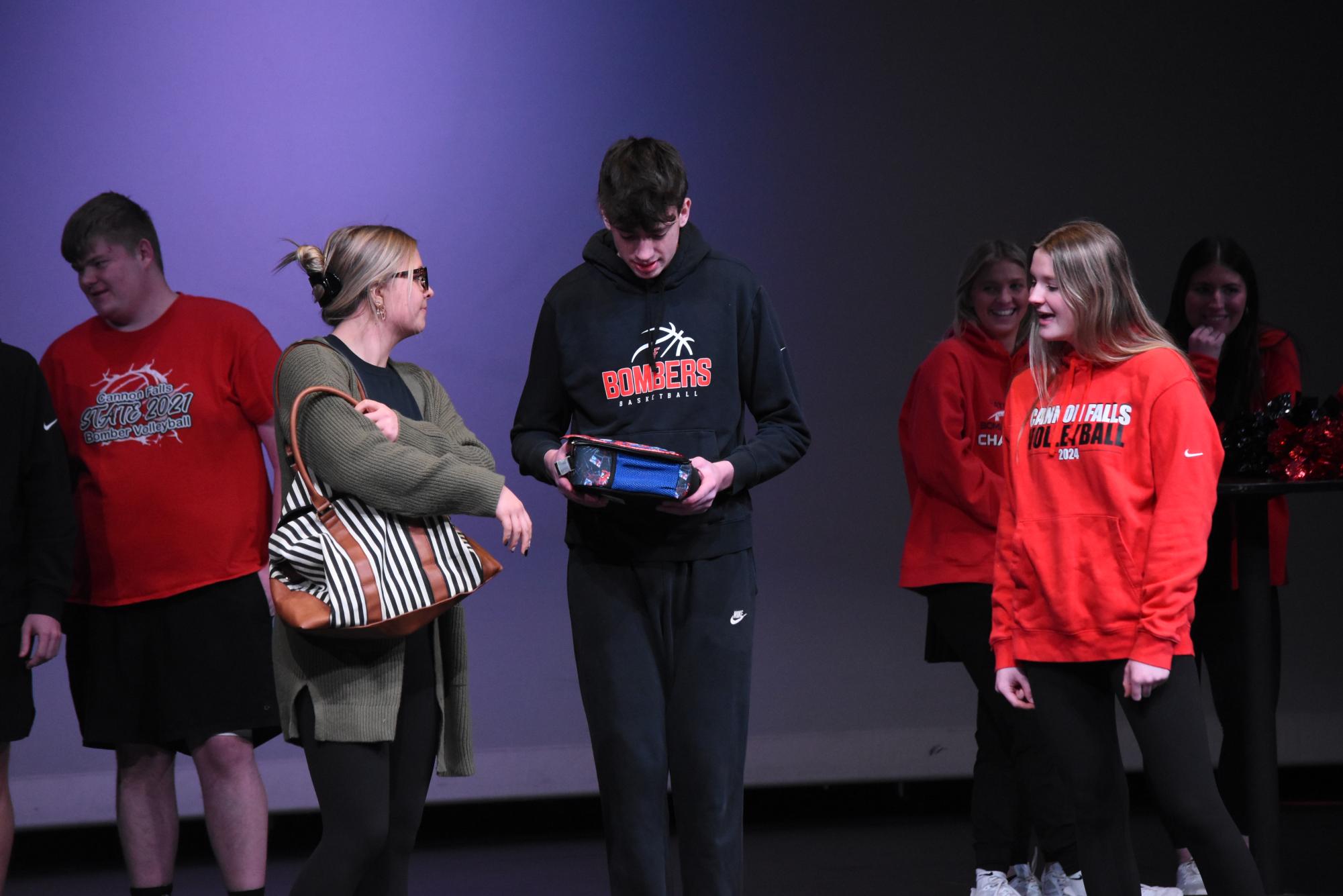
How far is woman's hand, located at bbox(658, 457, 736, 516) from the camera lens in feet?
7.81

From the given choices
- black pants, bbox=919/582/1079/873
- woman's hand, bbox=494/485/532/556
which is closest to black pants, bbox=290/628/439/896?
woman's hand, bbox=494/485/532/556

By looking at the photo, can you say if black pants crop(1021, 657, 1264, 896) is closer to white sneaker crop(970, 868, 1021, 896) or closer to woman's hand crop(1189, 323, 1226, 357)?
white sneaker crop(970, 868, 1021, 896)

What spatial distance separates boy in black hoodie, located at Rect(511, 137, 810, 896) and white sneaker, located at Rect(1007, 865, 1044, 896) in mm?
1297

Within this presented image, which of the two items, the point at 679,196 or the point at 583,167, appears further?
the point at 583,167

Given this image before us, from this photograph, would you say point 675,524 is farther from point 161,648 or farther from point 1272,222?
point 1272,222

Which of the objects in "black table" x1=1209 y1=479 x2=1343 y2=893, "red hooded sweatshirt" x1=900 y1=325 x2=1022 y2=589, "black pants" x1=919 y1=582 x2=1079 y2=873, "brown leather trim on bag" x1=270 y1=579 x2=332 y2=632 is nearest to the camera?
"brown leather trim on bag" x1=270 y1=579 x2=332 y2=632

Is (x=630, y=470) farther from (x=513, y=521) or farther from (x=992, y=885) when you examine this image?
(x=992, y=885)

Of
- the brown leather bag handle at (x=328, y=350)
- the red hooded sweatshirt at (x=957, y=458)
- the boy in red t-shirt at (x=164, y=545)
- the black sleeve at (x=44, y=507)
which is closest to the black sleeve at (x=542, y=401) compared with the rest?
the brown leather bag handle at (x=328, y=350)

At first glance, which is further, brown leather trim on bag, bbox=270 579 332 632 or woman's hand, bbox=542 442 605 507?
woman's hand, bbox=542 442 605 507

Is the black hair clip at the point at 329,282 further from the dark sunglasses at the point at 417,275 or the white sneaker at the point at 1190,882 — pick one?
the white sneaker at the point at 1190,882

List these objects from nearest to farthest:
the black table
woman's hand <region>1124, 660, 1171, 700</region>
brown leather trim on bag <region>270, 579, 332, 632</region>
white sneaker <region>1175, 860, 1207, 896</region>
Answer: brown leather trim on bag <region>270, 579, 332, 632</region> < woman's hand <region>1124, 660, 1171, 700</region> < the black table < white sneaker <region>1175, 860, 1207, 896</region>

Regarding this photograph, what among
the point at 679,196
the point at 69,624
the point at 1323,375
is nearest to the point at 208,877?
the point at 69,624

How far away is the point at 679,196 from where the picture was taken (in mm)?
2469

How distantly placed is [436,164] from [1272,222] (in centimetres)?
309
